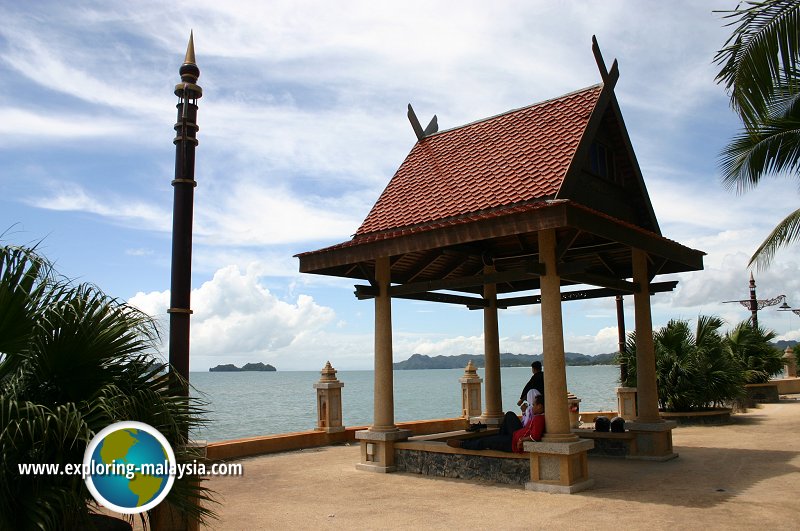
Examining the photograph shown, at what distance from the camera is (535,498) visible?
8867mm

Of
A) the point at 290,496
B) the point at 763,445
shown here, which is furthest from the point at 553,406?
the point at 763,445

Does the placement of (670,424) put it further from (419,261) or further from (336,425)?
(336,425)

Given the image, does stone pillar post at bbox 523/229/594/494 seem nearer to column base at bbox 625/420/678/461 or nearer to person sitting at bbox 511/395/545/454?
person sitting at bbox 511/395/545/454

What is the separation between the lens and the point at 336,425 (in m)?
16.5

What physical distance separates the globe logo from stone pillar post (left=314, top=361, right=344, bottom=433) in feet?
37.0

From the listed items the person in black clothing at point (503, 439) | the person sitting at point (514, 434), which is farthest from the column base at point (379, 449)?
the person in black clothing at point (503, 439)

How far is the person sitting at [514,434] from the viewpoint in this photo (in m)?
9.62

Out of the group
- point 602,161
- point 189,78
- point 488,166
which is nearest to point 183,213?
point 189,78

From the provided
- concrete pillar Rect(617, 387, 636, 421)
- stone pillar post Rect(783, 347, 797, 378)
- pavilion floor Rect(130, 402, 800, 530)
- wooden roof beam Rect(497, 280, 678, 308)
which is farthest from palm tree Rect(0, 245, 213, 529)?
stone pillar post Rect(783, 347, 797, 378)

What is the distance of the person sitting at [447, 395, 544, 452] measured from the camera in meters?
9.62

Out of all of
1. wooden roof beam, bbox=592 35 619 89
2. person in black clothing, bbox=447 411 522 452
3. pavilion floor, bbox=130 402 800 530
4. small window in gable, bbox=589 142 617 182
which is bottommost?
pavilion floor, bbox=130 402 800 530

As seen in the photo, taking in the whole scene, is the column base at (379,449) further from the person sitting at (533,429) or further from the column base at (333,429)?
the column base at (333,429)

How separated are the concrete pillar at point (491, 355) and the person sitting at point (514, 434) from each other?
3708 millimetres

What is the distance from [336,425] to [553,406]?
8169mm
